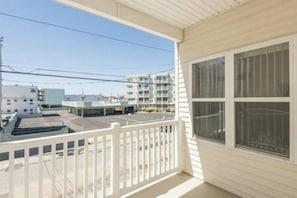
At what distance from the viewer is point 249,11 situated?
2.07 metres

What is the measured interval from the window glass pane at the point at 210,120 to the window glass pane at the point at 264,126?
0.75 feet

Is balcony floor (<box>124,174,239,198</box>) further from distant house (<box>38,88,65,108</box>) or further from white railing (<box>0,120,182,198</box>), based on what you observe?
distant house (<box>38,88,65,108</box>)

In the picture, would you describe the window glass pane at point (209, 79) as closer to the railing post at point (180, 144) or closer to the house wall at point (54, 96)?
the railing post at point (180, 144)

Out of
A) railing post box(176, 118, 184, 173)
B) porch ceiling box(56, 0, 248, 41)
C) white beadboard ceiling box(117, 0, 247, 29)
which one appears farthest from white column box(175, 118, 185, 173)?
white beadboard ceiling box(117, 0, 247, 29)

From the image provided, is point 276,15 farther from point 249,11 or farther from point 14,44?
point 14,44

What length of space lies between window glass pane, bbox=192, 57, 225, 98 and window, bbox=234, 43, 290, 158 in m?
0.22

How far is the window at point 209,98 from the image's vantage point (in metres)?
2.42

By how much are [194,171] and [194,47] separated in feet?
6.81

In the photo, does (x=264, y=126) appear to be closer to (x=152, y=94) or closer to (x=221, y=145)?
(x=221, y=145)

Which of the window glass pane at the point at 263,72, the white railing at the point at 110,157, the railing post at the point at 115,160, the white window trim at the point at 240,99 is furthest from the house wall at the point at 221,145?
the railing post at the point at 115,160

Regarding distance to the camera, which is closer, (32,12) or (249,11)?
(249,11)

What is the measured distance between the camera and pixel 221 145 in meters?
2.40

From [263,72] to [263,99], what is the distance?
1.04ft

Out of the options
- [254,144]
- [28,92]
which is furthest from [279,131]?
[28,92]
